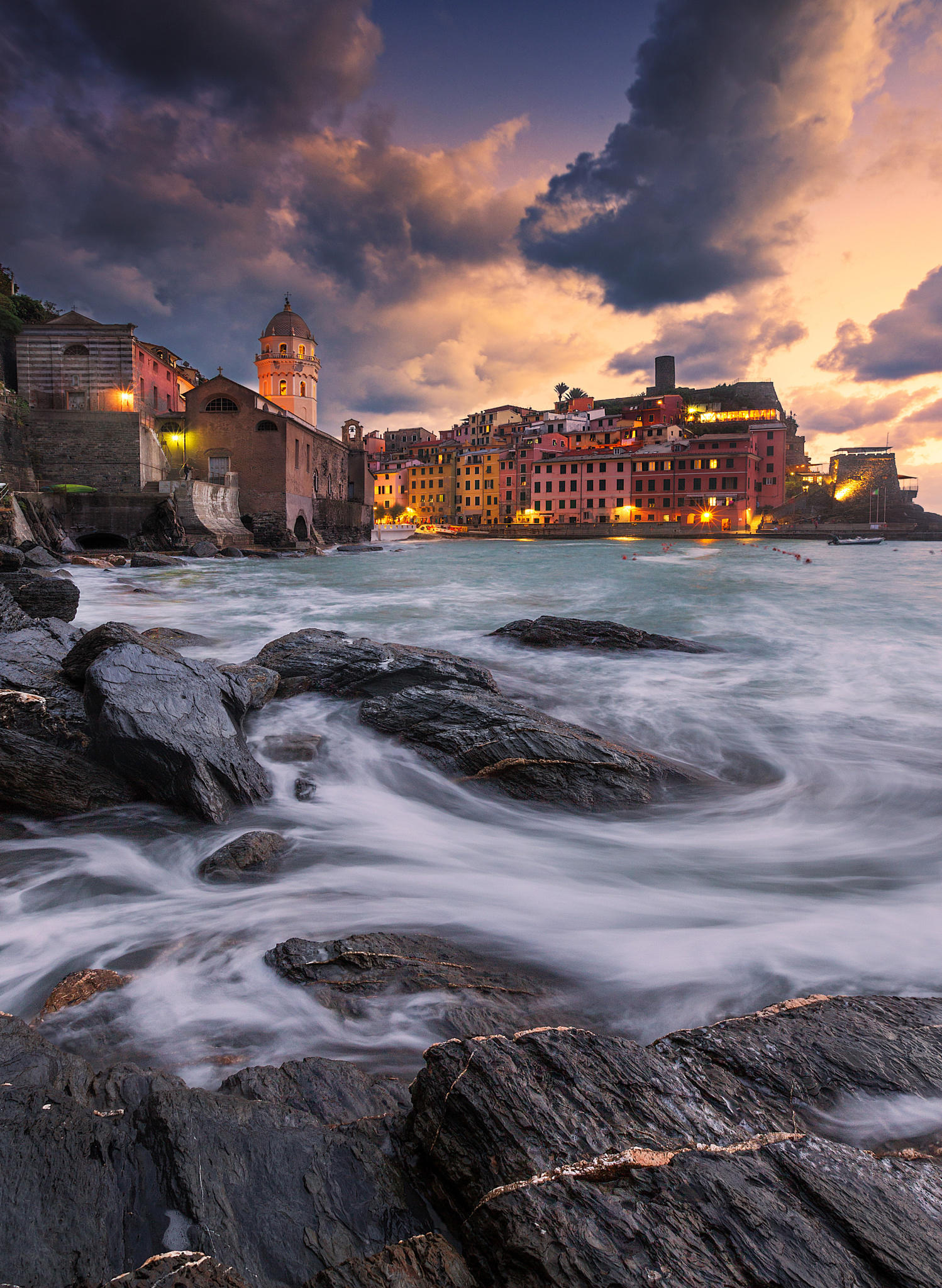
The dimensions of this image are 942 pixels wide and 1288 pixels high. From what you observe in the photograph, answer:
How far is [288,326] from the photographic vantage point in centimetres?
6644

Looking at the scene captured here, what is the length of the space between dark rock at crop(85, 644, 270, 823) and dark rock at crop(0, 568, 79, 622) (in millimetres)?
6002

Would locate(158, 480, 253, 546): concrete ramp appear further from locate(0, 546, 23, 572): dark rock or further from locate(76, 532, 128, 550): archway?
locate(0, 546, 23, 572): dark rock

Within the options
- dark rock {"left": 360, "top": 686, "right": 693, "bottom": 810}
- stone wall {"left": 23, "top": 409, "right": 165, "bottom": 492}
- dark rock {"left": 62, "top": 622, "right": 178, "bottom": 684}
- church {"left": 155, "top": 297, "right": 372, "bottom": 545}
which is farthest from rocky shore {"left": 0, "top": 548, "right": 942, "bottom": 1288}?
church {"left": 155, "top": 297, "right": 372, "bottom": 545}

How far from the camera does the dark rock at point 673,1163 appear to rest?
4.13 feet

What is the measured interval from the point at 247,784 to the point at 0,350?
41.2m

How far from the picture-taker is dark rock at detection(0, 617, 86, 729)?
459 cm

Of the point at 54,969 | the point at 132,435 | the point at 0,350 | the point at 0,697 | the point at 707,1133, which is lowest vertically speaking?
the point at 54,969

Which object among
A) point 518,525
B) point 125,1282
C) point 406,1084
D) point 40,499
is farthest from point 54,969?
point 518,525

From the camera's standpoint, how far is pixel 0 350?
113 ft

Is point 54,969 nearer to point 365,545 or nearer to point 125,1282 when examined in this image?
point 125,1282

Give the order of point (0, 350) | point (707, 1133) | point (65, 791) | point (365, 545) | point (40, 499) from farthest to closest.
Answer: point (365, 545) < point (0, 350) < point (40, 499) < point (65, 791) < point (707, 1133)

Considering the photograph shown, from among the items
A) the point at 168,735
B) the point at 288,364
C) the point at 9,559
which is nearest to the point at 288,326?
the point at 288,364

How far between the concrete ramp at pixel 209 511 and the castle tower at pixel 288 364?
113 feet

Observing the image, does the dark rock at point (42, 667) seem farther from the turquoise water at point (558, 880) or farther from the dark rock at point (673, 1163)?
the dark rock at point (673, 1163)
